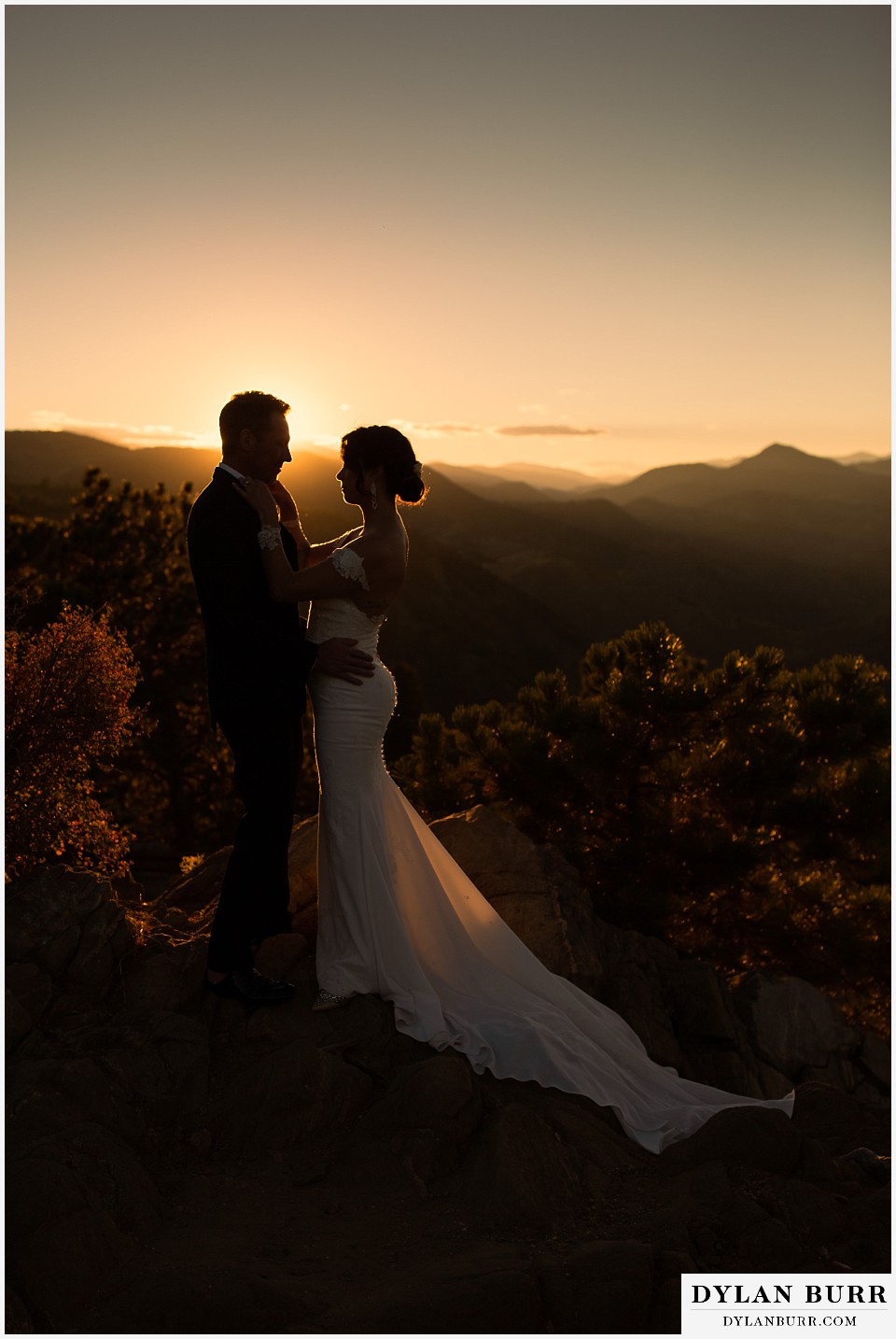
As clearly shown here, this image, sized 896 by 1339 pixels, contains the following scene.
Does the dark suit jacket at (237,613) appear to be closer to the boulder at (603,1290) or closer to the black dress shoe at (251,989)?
the black dress shoe at (251,989)

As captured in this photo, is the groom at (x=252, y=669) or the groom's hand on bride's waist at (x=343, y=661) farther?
the groom's hand on bride's waist at (x=343, y=661)

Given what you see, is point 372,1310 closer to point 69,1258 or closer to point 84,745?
point 69,1258

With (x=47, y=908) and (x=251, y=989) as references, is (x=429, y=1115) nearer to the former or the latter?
(x=251, y=989)

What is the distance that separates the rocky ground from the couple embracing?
197mm

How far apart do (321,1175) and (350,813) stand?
1827 millimetres

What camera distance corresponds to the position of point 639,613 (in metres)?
97.0

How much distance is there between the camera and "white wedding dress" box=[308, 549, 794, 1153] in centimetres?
553

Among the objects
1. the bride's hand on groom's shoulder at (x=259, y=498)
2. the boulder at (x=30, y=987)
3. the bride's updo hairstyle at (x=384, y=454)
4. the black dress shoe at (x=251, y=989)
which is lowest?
the black dress shoe at (x=251, y=989)

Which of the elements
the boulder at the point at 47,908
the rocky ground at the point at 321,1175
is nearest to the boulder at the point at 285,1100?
the rocky ground at the point at 321,1175

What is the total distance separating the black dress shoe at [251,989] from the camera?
559 cm

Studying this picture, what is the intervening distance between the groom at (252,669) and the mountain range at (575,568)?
16593 millimetres

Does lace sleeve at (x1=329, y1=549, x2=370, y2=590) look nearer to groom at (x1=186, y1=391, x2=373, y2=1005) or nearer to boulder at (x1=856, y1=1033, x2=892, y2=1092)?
groom at (x1=186, y1=391, x2=373, y2=1005)

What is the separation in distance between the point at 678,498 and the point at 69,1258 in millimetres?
200222

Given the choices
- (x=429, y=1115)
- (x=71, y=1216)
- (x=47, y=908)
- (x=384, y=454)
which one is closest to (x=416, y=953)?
(x=429, y=1115)
